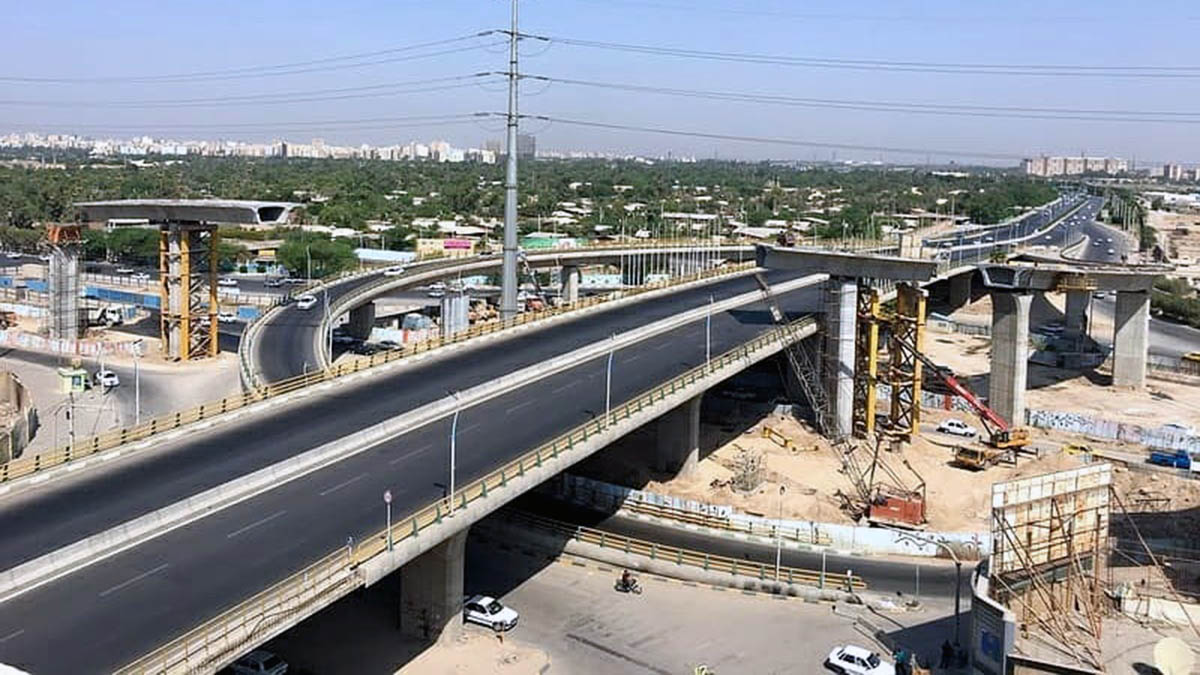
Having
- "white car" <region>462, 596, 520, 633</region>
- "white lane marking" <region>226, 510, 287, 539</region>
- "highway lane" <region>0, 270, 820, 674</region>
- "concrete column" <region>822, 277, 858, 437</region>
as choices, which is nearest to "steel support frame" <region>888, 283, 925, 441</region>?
"concrete column" <region>822, 277, 858, 437</region>

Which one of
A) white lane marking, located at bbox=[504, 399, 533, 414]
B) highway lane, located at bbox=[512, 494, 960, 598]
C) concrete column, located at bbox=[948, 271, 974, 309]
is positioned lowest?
highway lane, located at bbox=[512, 494, 960, 598]

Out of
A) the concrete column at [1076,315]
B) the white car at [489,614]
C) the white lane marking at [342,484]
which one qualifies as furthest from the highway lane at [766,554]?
the concrete column at [1076,315]

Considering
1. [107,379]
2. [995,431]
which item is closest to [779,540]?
[995,431]

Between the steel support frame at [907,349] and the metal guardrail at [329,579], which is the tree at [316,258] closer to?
the steel support frame at [907,349]

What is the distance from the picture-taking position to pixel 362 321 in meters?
97.4

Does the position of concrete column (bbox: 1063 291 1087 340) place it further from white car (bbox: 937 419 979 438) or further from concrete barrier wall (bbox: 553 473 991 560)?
concrete barrier wall (bbox: 553 473 991 560)

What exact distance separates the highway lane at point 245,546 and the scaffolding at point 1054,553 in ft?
50.9

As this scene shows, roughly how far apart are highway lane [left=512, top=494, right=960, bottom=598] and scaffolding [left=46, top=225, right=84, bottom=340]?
5632 cm

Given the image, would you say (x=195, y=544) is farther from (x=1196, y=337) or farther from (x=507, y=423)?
(x=1196, y=337)

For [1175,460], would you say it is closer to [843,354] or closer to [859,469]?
[859,469]

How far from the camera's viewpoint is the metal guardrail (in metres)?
23.0

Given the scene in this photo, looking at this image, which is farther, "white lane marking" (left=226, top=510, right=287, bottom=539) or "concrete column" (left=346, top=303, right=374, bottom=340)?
"concrete column" (left=346, top=303, right=374, bottom=340)

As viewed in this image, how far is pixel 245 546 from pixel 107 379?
177 ft

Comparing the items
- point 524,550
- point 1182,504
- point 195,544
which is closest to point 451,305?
point 524,550
